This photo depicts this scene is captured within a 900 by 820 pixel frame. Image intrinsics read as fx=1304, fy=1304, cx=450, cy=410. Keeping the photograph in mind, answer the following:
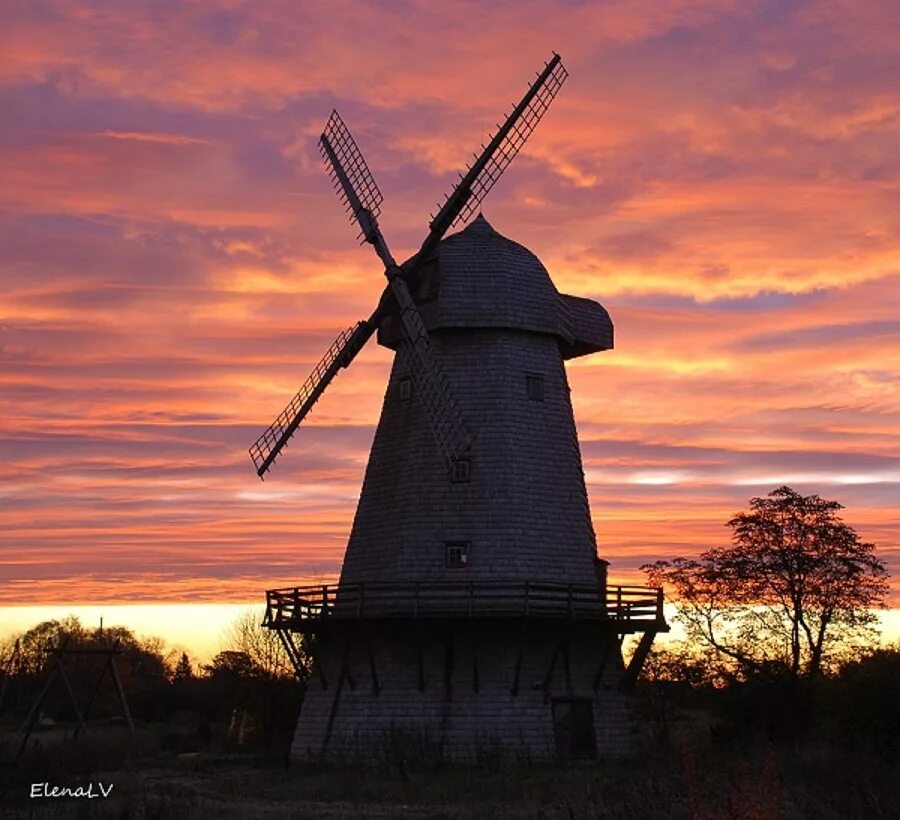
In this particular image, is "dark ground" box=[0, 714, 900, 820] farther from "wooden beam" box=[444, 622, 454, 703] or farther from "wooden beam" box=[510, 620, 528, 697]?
"wooden beam" box=[510, 620, 528, 697]

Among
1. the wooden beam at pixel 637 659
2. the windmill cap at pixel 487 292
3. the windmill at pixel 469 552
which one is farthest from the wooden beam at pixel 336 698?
the windmill cap at pixel 487 292

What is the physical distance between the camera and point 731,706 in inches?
1475

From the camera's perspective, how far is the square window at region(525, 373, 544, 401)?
1368 inches

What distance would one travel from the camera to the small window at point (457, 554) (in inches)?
1287

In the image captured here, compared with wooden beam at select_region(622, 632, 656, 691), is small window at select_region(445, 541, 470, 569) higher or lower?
higher

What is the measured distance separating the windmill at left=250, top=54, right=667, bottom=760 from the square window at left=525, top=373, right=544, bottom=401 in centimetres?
4

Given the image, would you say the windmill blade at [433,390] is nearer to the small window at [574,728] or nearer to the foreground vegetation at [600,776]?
the small window at [574,728]

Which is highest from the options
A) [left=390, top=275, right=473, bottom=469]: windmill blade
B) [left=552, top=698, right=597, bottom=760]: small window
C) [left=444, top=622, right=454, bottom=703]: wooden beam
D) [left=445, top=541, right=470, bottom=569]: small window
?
[left=390, top=275, right=473, bottom=469]: windmill blade

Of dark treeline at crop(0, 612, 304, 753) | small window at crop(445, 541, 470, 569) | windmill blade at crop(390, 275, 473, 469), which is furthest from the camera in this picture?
dark treeline at crop(0, 612, 304, 753)

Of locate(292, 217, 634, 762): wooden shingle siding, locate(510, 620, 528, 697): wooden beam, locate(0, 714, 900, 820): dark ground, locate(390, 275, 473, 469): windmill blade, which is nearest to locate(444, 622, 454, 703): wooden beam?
locate(292, 217, 634, 762): wooden shingle siding

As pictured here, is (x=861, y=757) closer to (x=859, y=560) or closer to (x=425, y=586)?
(x=425, y=586)

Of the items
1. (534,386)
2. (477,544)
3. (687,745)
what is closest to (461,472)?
(477,544)

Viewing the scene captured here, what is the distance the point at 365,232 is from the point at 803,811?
21203 millimetres

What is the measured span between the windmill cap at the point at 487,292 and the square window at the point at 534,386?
126 cm
